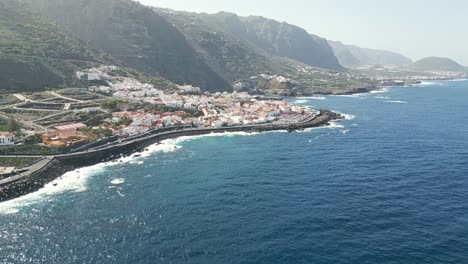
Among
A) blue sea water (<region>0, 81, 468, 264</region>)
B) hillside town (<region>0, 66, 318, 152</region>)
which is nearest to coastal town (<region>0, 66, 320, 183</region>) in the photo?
hillside town (<region>0, 66, 318, 152</region>)

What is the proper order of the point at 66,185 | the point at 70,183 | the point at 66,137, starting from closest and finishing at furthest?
the point at 66,185 < the point at 70,183 < the point at 66,137

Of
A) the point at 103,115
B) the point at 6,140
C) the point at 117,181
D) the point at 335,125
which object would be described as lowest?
the point at 117,181

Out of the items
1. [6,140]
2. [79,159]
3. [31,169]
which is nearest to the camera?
[31,169]

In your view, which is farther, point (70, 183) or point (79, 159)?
point (79, 159)

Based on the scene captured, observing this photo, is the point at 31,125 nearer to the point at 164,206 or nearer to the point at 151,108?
the point at 151,108

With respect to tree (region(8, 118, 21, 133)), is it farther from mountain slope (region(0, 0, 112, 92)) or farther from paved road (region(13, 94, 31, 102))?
mountain slope (region(0, 0, 112, 92))

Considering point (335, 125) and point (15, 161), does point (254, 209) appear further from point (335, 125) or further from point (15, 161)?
point (335, 125)

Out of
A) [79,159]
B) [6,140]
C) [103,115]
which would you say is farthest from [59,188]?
[103,115]

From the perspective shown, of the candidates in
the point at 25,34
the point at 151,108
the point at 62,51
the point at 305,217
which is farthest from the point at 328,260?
the point at 25,34
